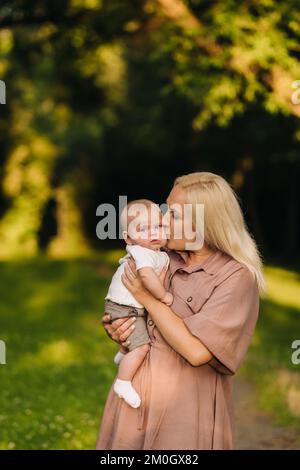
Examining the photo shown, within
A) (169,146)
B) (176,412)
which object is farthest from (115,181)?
(176,412)

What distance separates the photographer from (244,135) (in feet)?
67.2

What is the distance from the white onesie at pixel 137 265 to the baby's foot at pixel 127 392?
0.35 meters

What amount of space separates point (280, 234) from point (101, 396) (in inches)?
761

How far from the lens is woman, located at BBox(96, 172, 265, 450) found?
313 cm

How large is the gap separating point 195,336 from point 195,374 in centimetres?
22

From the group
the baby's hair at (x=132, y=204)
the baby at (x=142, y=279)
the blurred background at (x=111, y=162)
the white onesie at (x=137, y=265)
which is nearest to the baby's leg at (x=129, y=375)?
the baby at (x=142, y=279)

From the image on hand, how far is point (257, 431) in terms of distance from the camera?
7.40 meters

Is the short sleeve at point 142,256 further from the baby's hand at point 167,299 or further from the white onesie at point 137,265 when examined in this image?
the baby's hand at point 167,299

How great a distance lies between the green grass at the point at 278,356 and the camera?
826 centimetres

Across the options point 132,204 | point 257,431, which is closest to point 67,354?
point 257,431

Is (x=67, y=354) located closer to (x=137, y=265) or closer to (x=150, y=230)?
(x=150, y=230)

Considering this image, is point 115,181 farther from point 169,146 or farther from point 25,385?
point 25,385

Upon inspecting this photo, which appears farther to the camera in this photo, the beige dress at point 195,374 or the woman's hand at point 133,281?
the woman's hand at point 133,281
